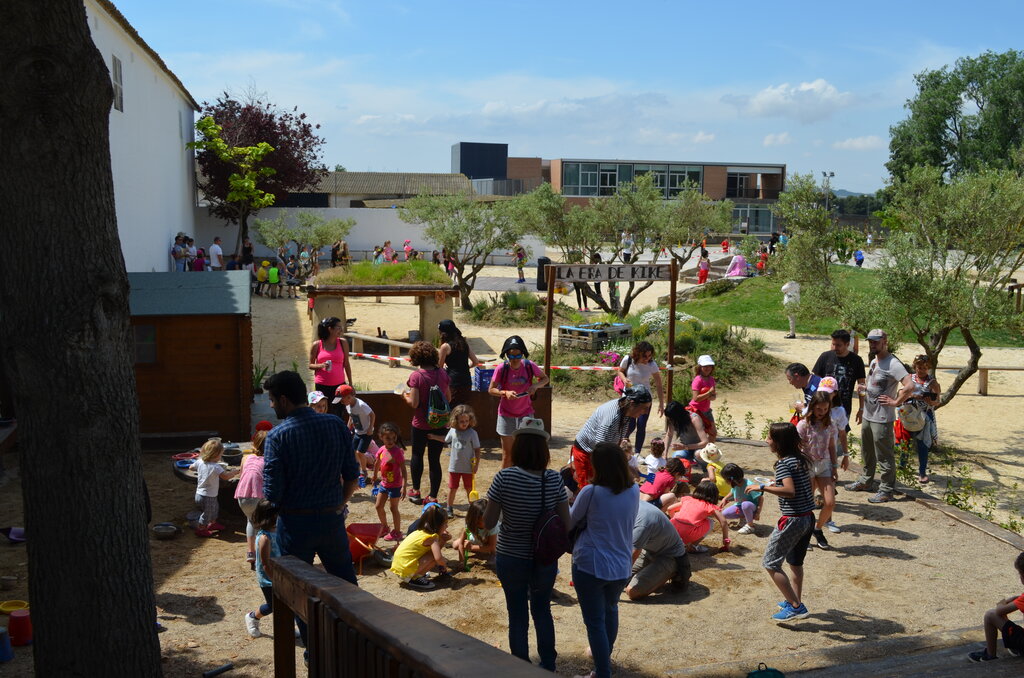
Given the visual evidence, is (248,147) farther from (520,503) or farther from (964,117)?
(964,117)

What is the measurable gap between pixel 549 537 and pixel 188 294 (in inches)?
307

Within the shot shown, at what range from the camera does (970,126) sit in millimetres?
62938

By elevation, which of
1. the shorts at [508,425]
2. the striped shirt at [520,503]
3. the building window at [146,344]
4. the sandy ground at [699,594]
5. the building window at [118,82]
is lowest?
the sandy ground at [699,594]

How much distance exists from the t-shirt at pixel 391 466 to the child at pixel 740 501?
2.78 metres

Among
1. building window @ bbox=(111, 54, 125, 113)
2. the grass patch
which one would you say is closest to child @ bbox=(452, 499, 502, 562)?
the grass patch

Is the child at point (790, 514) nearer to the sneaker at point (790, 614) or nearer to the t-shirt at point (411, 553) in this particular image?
the sneaker at point (790, 614)

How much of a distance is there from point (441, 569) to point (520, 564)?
209 centimetres

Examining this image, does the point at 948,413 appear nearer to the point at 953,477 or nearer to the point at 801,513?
the point at 953,477

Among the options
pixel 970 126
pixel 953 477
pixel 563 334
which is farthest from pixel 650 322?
pixel 970 126

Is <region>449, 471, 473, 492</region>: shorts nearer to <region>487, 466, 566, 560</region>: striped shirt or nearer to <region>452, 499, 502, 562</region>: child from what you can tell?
<region>452, 499, 502, 562</region>: child

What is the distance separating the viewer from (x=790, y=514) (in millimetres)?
6242

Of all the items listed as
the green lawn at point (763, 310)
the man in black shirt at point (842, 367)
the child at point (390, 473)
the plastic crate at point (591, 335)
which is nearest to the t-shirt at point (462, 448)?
the child at point (390, 473)

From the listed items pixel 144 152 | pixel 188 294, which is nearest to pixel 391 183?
pixel 144 152

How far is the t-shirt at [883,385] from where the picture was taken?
924 cm
